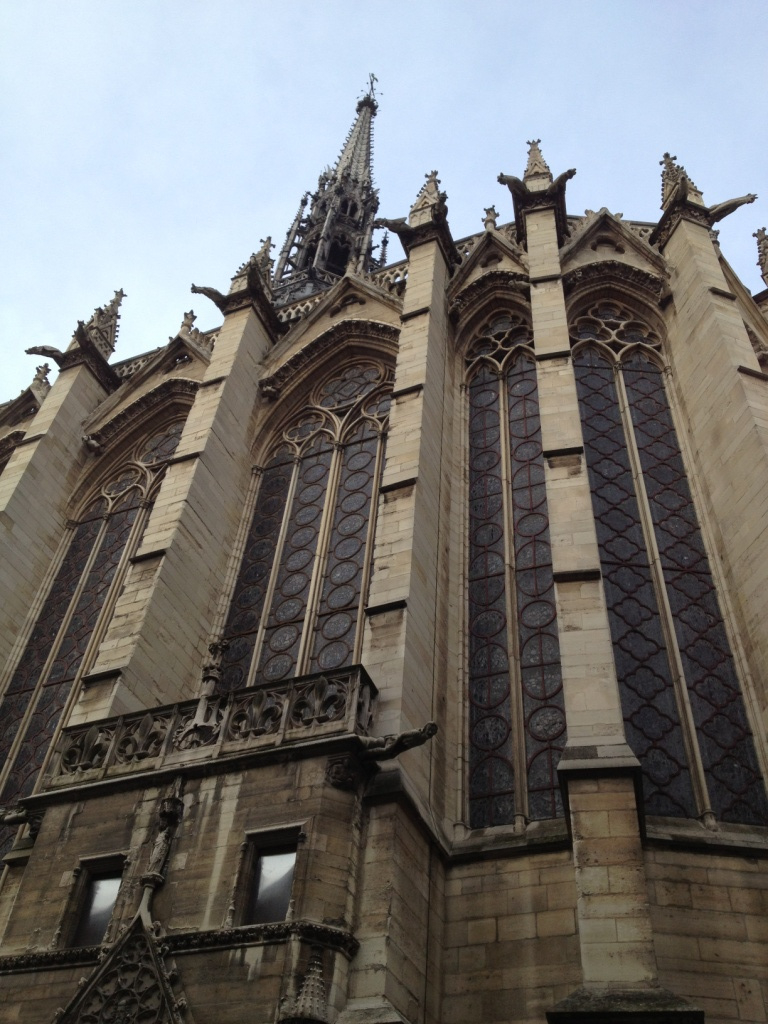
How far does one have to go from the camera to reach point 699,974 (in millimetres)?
7008

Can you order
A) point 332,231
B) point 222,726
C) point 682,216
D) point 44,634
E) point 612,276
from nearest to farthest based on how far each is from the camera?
point 222,726 < point 44,634 < point 682,216 < point 612,276 < point 332,231

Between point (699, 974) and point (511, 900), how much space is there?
1456 millimetres

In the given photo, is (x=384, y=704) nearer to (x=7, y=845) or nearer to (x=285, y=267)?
(x=7, y=845)

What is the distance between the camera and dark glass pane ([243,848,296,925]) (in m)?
6.94

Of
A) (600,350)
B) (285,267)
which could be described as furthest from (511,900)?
(285,267)

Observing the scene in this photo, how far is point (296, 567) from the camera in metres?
12.2

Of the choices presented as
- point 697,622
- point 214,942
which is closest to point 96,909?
point 214,942

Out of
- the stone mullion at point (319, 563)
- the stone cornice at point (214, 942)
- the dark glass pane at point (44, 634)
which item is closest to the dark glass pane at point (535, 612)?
the stone mullion at point (319, 563)

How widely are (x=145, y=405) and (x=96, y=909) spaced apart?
10487 mm

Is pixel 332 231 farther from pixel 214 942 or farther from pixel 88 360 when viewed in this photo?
pixel 214 942

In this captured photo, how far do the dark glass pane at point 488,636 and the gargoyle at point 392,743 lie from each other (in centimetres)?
174

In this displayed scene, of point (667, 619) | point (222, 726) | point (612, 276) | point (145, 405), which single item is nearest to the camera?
point (222, 726)

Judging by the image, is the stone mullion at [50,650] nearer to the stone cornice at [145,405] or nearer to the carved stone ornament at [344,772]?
the stone cornice at [145,405]

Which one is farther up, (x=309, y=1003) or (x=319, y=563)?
(x=319, y=563)
